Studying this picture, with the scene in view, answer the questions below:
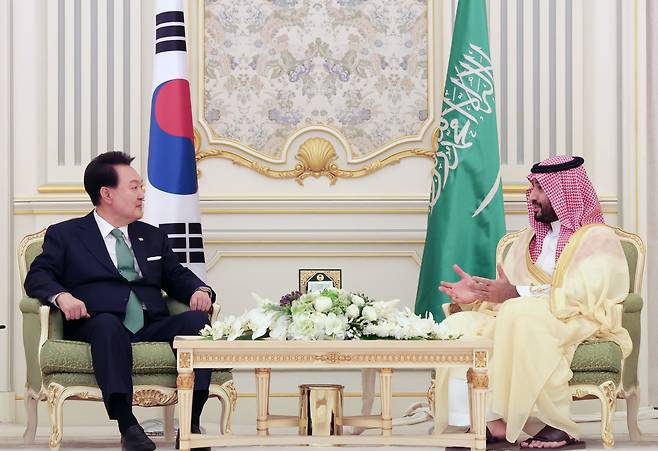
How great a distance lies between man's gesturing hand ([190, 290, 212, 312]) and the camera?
4.27 metres

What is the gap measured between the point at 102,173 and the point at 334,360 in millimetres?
1453

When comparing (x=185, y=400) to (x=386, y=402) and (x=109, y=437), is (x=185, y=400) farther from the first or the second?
(x=109, y=437)

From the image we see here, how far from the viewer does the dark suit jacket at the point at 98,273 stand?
4.20 metres

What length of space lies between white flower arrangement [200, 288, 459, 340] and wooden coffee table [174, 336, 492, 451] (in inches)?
2.0

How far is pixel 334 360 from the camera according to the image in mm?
3512

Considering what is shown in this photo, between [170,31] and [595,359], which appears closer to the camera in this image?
[595,359]

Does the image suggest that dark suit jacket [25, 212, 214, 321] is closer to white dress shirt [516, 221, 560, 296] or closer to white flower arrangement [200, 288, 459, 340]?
white flower arrangement [200, 288, 459, 340]

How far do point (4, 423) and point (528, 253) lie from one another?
9.13 feet

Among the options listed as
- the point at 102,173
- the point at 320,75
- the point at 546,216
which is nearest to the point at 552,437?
the point at 546,216

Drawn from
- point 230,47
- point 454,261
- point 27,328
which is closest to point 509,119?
point 454,261

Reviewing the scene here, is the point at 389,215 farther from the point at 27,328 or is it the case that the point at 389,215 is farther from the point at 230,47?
the point at 27,328

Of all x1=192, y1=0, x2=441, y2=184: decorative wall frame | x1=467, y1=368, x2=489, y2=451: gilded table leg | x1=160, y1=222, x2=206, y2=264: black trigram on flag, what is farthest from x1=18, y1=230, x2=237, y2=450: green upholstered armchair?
x1=192, y1=0, x2=441, y2=184: decorative wall frame

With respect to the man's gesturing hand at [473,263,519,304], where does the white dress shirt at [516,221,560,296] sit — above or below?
above

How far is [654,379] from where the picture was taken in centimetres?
563
